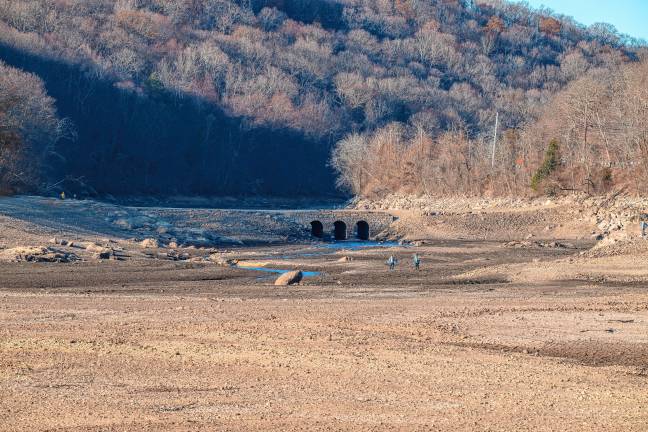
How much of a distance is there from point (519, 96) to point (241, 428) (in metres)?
156

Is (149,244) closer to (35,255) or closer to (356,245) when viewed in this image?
(35,255)

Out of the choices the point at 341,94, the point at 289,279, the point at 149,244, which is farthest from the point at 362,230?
the point at 341,94

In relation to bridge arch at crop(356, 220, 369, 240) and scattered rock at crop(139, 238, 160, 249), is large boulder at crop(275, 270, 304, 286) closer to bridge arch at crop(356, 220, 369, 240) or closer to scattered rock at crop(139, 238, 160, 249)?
scattered rock at crop(139, 238, 160, 249)

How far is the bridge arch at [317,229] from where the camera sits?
70.6m

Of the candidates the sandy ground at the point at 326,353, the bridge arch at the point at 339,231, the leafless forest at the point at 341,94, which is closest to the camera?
the sandy ground at the point at 326,353

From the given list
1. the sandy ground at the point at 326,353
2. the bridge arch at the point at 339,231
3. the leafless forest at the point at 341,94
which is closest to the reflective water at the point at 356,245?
the bridge arch at the point at 339,231

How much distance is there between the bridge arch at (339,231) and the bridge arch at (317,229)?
63.4 inches

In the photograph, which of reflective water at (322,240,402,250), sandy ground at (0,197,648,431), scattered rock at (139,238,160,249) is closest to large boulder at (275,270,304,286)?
sandy ground at (0,197,648,431)

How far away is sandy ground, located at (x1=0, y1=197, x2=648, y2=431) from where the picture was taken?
13.8 meters

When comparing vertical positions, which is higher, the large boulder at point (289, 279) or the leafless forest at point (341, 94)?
the leafless forest at point (341, 94)

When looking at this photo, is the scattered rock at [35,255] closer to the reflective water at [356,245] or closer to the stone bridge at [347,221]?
the reflective water at [356,245]

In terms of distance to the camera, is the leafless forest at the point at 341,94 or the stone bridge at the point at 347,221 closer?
the stone bridge at the point at 347,221

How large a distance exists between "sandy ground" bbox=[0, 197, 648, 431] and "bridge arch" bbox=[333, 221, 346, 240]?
37.8 m

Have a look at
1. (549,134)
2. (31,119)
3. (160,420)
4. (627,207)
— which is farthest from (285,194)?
(160,420)
